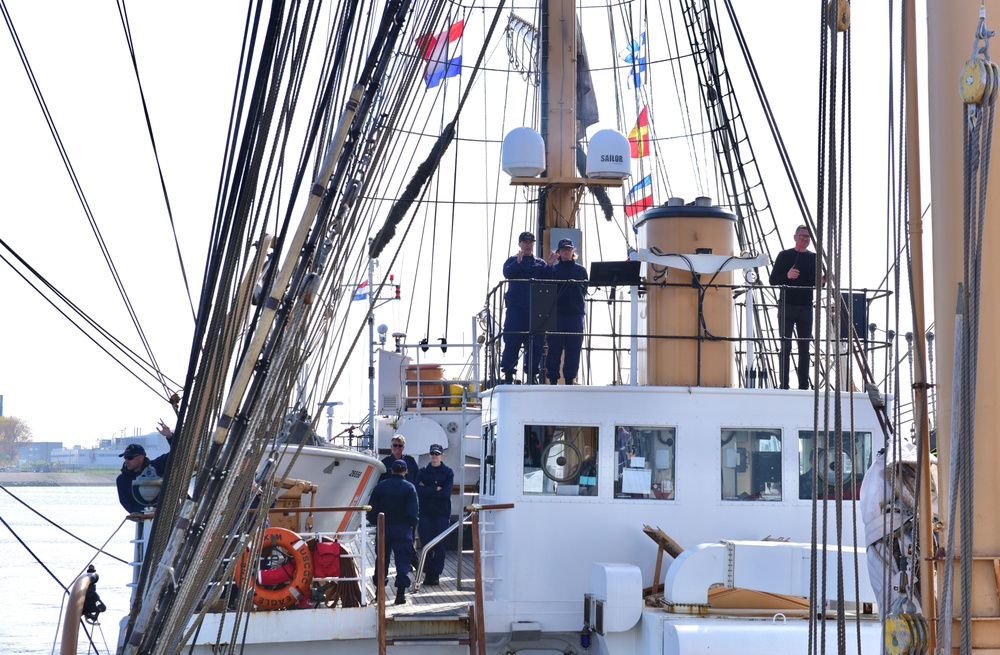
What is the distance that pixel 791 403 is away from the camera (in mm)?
11672

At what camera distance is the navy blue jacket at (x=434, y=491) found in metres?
13.8

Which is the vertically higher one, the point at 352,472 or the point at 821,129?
Answer: the point at 821,129

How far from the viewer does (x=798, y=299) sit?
12.3 meters

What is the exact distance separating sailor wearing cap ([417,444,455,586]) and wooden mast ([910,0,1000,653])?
30.5 ft

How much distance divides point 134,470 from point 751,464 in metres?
6.53

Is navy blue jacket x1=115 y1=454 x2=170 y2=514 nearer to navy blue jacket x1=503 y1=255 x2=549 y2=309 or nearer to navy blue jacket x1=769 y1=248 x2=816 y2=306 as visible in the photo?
navy blue jacket x1=503 y1=255 x2=549 y2=309

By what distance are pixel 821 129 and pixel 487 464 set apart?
755 cm

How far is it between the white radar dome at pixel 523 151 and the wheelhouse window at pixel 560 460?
4239 millimetres

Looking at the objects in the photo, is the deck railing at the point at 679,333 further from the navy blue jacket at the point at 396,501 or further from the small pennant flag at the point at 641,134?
the small pennant flag at the point at 641,134

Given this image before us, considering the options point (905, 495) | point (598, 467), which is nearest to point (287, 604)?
point (598, 467)

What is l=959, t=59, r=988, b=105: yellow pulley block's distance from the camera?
4.26 meters

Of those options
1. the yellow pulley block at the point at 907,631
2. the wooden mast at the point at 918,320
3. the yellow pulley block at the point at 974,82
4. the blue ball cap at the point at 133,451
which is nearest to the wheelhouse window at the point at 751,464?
the blue ball cap at the point at 133,451

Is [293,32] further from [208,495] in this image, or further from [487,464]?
[487,464]

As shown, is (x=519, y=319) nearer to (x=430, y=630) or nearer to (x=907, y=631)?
(x=430, y=630)
